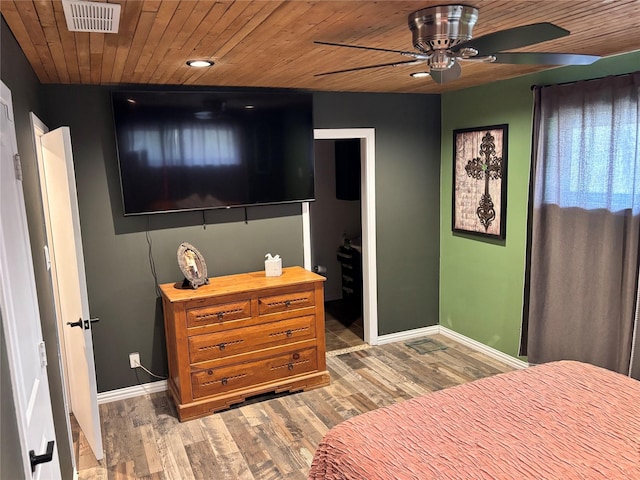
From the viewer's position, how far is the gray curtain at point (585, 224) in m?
3.09

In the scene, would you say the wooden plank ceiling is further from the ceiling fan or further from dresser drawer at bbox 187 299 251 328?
dresser drawer at bbox 187 299 251 328

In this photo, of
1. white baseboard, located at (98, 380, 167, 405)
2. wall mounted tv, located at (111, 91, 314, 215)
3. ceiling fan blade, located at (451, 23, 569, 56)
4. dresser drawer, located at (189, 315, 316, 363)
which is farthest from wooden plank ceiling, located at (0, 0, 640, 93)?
white baseboard, located at (98, 380, 167, 405)

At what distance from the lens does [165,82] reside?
3.48 meters

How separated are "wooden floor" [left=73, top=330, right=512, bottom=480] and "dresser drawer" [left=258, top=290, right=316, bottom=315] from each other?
698mm

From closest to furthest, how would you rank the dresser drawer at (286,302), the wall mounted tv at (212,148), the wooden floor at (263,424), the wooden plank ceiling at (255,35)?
the wooden plank ceiling at (255,35)
the wooden floor at (263,424)
the wall mounted tv at (212,148)
the dresser drawer at (286,302)

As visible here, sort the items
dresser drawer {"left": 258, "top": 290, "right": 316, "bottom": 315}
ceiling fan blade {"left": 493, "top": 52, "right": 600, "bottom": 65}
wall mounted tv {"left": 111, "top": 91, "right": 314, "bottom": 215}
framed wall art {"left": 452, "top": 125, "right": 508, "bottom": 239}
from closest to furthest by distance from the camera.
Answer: ceiling fan blade {"left": 493, "top": 52, "right": 600, "bottom": 65} → wall mounted tv {"left": 111, "top": 91, "right": 314, "bottom": 215} → dresser drawer {"left": 258, "top": 290, "right": 316, "bottom": 315} → framed wall art {"left": 452, "top": 125, "right": 508, "bottom": 239}

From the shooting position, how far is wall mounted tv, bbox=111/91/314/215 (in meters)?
3.53

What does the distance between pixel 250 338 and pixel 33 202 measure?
6.04 ft

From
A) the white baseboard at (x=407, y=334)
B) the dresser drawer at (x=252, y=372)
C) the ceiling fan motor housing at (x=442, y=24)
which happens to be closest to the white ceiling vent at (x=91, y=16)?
the ceiling fan motor housing at (x=442, y=24)

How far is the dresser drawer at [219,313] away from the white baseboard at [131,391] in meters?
0.84

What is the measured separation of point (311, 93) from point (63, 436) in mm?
3017

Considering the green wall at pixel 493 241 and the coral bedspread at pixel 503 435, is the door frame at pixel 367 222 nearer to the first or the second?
the green wall at pixel 493 241

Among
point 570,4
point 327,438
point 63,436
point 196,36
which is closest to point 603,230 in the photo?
point 570,4

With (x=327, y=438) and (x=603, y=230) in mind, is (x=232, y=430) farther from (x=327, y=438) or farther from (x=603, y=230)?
(x=603, y=230)
